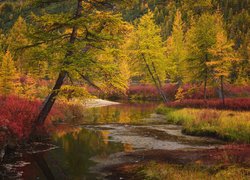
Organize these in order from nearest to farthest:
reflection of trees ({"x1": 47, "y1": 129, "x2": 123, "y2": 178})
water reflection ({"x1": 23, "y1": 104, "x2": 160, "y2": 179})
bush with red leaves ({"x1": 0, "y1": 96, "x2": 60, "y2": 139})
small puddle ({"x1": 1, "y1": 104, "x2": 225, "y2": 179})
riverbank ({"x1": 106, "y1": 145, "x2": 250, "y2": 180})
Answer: riverbank ({"x1": 106, "y1": 145, "x2": 250, "y2": 180}) < water reflection ({"x1": 23, "y1": 104, "x2": 160, "y2": 179}) < small puddle ({"x1": 1, "y1": 104, "x2": 225, "y2": 179}) < reflection of trees ({"x1": 47, "y1": 129, "x2": 123, "y2": 178}) < bush with red leaves ({"x1": 0, "y1": 96, "x2": 60, "y2": 139})

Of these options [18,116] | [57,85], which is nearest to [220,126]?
[57,85]

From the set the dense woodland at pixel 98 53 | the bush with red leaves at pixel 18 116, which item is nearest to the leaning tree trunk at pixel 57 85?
the dense woodland at pixel 98 53

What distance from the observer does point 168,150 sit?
16.7m

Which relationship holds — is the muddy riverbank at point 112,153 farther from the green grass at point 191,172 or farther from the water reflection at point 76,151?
the green grass at point 191,172

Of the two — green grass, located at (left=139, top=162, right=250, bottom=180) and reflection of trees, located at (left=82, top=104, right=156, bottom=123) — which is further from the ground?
reflection of trees, located at (left=82, top=104, right=156, bottom=123)

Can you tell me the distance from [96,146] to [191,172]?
316 inches

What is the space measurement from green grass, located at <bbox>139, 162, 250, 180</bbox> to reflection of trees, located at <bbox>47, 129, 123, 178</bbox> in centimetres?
262

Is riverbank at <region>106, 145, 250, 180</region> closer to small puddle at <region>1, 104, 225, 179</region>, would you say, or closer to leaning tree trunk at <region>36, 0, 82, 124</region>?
small puddle at <region>1, 104, 225, 179</region>

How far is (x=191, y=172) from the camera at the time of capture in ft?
36.1

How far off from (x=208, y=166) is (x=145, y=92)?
157 ft

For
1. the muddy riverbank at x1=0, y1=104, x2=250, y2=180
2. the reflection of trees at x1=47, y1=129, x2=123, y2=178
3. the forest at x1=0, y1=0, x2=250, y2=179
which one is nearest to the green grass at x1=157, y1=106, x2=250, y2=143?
the forest at x1=0, y1=0, x2=250, y2=179

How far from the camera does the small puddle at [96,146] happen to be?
1299 centimetres

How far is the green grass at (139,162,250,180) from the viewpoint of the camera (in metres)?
10.1

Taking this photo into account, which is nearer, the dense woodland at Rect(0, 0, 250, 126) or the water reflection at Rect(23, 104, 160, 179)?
the water reflection at Rect(23, 104, 160, 179)
